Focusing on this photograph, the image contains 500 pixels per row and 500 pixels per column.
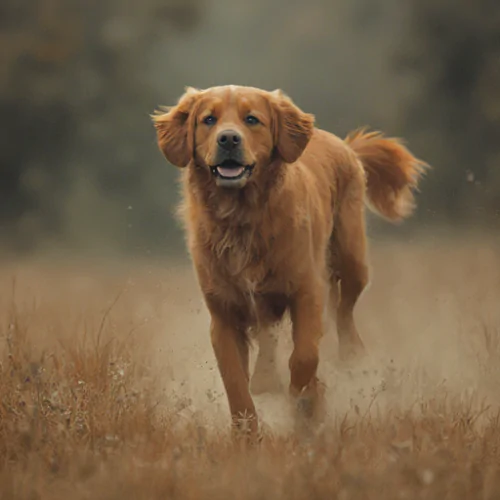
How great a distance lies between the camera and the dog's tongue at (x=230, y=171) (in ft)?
13.7

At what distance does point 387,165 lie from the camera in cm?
634

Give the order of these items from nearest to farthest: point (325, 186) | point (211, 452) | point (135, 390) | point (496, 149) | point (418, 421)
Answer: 1. point (211, 452)
2. point (418, 421)
3. point (135, 390)
4. point (325, 186)
5. point (496, 149)

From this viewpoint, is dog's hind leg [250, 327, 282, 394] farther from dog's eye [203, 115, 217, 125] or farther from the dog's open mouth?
dog's eye [203, 115, 217, 125]

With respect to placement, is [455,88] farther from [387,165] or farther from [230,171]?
[230,171]

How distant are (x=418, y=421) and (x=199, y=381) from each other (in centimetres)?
190

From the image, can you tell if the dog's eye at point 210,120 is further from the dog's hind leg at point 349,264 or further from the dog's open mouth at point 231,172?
the dog's hind leg at point 349,264

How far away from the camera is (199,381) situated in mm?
5488

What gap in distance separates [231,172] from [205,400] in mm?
1655

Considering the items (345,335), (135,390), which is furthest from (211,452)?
(345,335)

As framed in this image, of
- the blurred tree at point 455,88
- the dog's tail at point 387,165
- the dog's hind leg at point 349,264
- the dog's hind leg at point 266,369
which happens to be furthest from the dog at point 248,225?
the blurred tree at point 455,88

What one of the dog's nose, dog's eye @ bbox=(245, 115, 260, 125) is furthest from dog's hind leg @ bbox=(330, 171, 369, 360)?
the dog's nose

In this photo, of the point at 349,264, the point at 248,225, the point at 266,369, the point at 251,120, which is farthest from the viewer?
the point at 349,264

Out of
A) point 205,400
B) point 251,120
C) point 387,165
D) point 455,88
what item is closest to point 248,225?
point 251,120

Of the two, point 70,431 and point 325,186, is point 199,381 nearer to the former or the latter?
point 325,186
